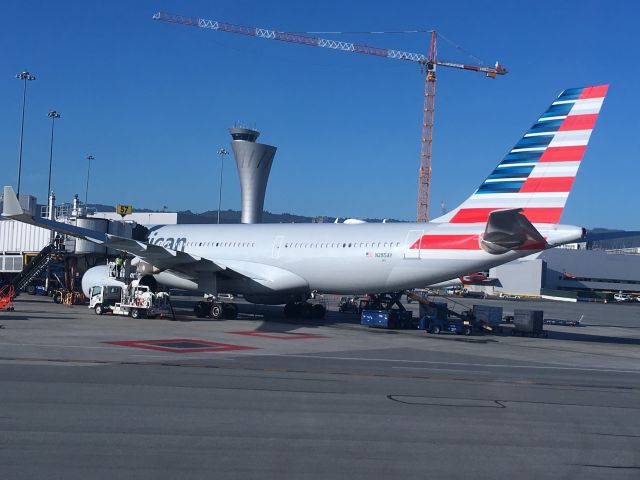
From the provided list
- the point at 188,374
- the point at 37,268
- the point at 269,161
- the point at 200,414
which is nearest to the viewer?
the point at 200,414

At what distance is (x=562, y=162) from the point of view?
1013 inches

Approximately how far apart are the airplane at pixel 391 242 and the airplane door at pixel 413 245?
4 cm

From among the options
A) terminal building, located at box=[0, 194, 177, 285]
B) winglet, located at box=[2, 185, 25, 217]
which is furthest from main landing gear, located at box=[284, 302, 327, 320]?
winglet, located at box=[2, 185, 25, 217]

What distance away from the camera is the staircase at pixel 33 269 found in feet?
132

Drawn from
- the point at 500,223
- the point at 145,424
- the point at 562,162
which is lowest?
the point at 145,424

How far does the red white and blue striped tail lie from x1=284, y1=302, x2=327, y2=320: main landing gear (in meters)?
11.2

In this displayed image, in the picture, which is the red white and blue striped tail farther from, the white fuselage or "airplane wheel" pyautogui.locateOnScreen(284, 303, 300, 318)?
"airplane wheel" pyautogui.locateOnScreen(284, 303, 300, 318)

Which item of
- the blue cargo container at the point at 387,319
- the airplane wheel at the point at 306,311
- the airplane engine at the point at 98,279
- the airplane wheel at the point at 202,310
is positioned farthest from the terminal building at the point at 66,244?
the blue cargo container at the point at 387,319

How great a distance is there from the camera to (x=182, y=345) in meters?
21.7

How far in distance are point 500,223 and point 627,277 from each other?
8120cm

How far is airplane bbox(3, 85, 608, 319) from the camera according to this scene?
83.9ft

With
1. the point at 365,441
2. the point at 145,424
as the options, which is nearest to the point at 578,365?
the point at 365,441

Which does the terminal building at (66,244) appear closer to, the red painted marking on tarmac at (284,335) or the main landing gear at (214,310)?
the main landing gear at (214,310)

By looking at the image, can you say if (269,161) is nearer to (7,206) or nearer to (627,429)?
(7,206)
